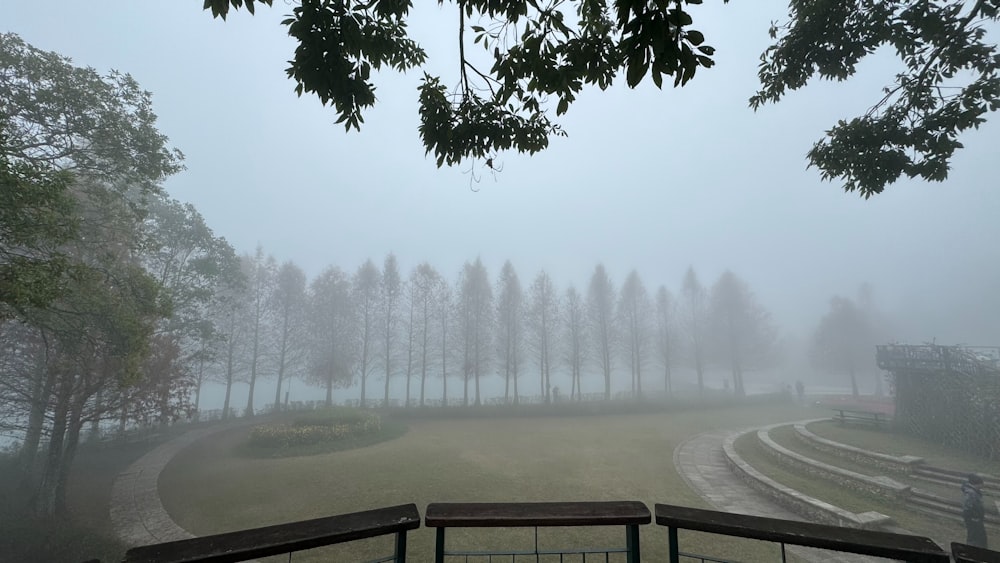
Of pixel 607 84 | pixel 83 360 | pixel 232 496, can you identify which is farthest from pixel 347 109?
pixel 232 496

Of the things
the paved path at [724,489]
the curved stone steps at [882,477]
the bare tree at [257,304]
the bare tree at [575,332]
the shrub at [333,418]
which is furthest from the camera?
the bare tree at [575,332]

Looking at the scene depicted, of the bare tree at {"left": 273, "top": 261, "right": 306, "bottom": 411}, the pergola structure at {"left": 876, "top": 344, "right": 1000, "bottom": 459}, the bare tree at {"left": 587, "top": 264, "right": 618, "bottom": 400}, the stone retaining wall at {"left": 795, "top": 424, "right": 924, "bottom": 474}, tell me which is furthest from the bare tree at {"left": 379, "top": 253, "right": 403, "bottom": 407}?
the pergola structure at {"left": 876, "top": 344, "right": 1000, "bottom": 459}

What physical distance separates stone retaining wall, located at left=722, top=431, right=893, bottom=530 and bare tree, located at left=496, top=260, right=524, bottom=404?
16.9 metres

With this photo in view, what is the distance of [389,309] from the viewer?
2956cm

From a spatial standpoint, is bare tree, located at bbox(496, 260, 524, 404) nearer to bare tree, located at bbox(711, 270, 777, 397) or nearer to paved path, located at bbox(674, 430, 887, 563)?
paved path, located at bbox(674, 430, 887, 563)

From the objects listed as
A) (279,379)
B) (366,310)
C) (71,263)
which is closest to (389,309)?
(366,310)

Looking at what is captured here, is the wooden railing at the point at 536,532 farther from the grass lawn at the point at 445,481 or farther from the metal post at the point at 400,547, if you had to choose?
the grass lawn at the point at 445,481

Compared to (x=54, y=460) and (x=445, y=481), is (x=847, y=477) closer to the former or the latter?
(x=445, y=481)

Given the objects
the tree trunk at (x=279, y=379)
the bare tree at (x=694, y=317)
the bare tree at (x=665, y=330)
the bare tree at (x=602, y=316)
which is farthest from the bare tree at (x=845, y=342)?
the tree trunk at (x=279, y=379)

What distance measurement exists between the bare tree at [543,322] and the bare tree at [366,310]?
37.9 feet

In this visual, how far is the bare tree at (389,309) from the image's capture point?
29281 mm

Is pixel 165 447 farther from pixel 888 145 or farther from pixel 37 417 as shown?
pixel 888 145

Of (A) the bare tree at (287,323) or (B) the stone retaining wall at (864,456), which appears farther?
(A) the bare tree at (287,323)

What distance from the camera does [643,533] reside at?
7766mm
